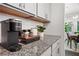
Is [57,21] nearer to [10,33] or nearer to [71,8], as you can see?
[71,8]

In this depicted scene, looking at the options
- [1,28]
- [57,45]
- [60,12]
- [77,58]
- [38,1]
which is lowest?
[77,58]

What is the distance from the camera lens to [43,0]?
1332 mm

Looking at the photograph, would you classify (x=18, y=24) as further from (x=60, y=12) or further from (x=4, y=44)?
(x=60, y=12)

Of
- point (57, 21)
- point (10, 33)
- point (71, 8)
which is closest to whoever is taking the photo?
point (10, 33)

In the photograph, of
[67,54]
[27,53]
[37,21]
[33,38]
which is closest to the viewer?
[27,53]

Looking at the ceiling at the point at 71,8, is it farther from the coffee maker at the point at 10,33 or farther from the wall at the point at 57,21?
the coffee maker at the point at 10,33

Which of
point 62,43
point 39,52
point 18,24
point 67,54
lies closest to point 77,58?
point 67,54

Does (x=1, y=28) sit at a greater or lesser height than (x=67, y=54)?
greater

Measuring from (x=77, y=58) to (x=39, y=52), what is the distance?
49cm

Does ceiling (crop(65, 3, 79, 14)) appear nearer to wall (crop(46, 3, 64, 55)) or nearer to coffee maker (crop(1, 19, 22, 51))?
wall (crop(46, 3, 64, 55))

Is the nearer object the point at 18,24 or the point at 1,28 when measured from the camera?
the point at 18,24

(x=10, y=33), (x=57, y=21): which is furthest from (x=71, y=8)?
(x=10, y=33)

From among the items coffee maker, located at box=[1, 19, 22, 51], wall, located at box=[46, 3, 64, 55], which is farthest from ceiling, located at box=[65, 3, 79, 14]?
coffee maker, located at box=[1, 19, 22, 51]

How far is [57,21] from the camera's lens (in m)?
1.50
